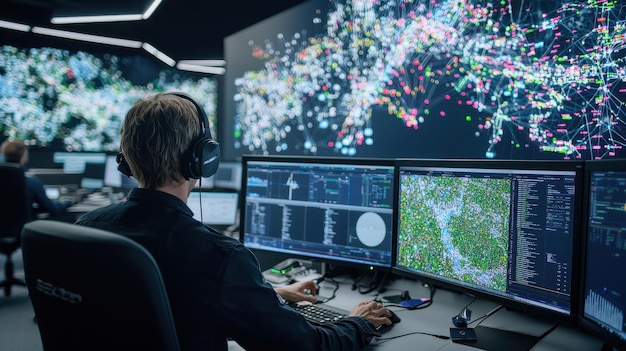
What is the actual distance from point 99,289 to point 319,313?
2.33 ft

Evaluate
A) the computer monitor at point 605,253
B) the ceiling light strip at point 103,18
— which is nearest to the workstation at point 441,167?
the computer monitor at point 605,253

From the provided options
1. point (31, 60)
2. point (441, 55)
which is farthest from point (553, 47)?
point (31, 60)

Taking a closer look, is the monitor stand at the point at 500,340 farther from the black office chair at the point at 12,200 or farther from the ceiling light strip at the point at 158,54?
the ceiling light strip at the point at 158,54

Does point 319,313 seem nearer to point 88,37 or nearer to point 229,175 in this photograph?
point 229,175

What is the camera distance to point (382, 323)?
1265 mm

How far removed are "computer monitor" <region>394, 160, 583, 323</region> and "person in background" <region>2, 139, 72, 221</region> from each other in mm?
3056

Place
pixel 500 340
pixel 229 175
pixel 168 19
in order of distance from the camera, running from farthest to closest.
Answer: pixel 168 19 → pixel 229 175 → pixel 500 340

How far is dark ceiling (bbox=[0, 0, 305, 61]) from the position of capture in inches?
171

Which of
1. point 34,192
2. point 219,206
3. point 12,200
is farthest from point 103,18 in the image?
point 219,206

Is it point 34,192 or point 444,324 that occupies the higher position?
point 34,192

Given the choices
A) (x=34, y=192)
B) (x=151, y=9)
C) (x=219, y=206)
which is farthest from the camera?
(x=151, y=9)

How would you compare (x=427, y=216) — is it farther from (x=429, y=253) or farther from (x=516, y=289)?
(x=516, y=289)

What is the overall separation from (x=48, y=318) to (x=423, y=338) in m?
0.91

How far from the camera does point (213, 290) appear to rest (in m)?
0.90
